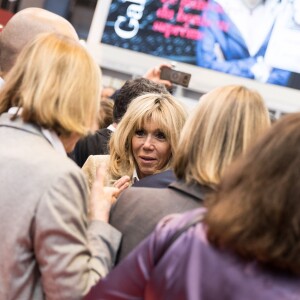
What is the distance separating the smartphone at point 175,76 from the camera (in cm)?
393

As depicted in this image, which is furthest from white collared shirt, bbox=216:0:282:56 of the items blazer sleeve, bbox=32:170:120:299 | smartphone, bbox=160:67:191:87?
blazer sleeve, bbox=32:170:120:299

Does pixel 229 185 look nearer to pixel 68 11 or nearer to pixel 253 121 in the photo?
pixel 253 121

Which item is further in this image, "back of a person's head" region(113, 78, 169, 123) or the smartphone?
the smartphone

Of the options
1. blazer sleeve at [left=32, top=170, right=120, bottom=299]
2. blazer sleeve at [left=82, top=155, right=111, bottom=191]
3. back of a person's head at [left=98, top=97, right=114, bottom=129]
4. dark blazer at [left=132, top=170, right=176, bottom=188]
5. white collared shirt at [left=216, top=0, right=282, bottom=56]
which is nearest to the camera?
blazer sleeve at [left=32, top=170, right=120, bottom=299]

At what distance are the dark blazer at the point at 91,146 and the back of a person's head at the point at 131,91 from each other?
0.13m

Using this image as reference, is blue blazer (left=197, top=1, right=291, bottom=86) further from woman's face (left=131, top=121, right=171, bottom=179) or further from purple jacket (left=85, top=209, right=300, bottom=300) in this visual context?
purple jacket (left=85, top=209, right=300, bottom=300)

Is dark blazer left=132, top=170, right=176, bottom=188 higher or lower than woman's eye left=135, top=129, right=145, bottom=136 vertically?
higher

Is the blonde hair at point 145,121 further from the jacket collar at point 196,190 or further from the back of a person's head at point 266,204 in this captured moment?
the back of a person's head at point 266,204

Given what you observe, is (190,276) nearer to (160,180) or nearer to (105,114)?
(160,180)

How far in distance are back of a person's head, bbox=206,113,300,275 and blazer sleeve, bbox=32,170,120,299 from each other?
46cm

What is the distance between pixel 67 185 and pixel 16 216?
17 cm

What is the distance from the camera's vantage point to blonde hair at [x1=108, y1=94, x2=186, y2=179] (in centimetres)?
290

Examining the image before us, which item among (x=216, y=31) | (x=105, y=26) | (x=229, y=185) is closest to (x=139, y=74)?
(x=105, y=26)

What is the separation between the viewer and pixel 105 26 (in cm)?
533
